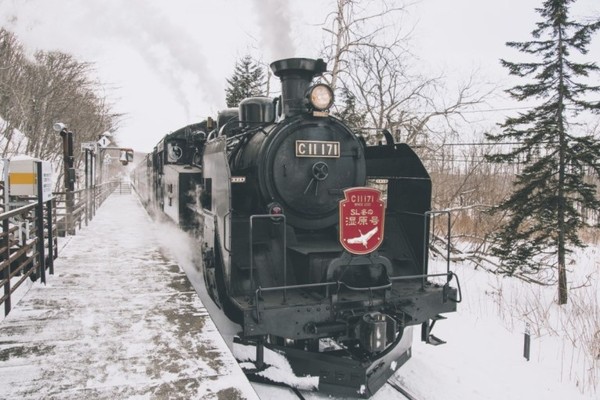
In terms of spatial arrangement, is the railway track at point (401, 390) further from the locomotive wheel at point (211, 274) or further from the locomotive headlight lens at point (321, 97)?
the locomotive headlight lens at point (321, 97)

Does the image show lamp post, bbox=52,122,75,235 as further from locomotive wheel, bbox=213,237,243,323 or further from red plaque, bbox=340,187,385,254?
red plaque, bbox=340,187,385,254

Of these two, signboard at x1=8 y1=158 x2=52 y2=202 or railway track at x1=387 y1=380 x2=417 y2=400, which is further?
signboard at x1=8 y1=158 x2=52 y2=202

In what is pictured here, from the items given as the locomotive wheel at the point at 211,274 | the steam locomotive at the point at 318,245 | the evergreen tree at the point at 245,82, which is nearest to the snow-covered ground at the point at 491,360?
the steam locomotive at the point at 318,245

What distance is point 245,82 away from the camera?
21.7 metres

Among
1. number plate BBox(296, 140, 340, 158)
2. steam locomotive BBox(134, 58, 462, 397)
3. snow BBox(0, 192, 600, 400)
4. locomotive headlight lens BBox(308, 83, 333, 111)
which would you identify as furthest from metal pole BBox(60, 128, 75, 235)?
locomotive headlight lens BBox(308, 83, 333, 111)

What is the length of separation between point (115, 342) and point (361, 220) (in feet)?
7.81

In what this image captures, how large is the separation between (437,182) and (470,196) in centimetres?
194

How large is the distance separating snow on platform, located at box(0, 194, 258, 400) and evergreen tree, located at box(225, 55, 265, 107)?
52.9 ft

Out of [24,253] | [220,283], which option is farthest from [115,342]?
[24,253]

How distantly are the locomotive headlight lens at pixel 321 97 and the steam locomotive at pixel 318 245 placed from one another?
0.01 meters

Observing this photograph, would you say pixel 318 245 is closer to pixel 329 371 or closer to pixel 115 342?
pixel 329 371

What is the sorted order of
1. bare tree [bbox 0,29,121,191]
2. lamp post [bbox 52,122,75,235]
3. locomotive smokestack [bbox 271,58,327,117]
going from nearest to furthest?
locomotive smokestack [bbox 271,58,327,117], lamp post [bbox 52,122,75,235], bare tree [bbox 0,29,121,191]

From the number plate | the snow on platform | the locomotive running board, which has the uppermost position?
the number plate

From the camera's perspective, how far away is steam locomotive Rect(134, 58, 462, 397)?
154 inches
